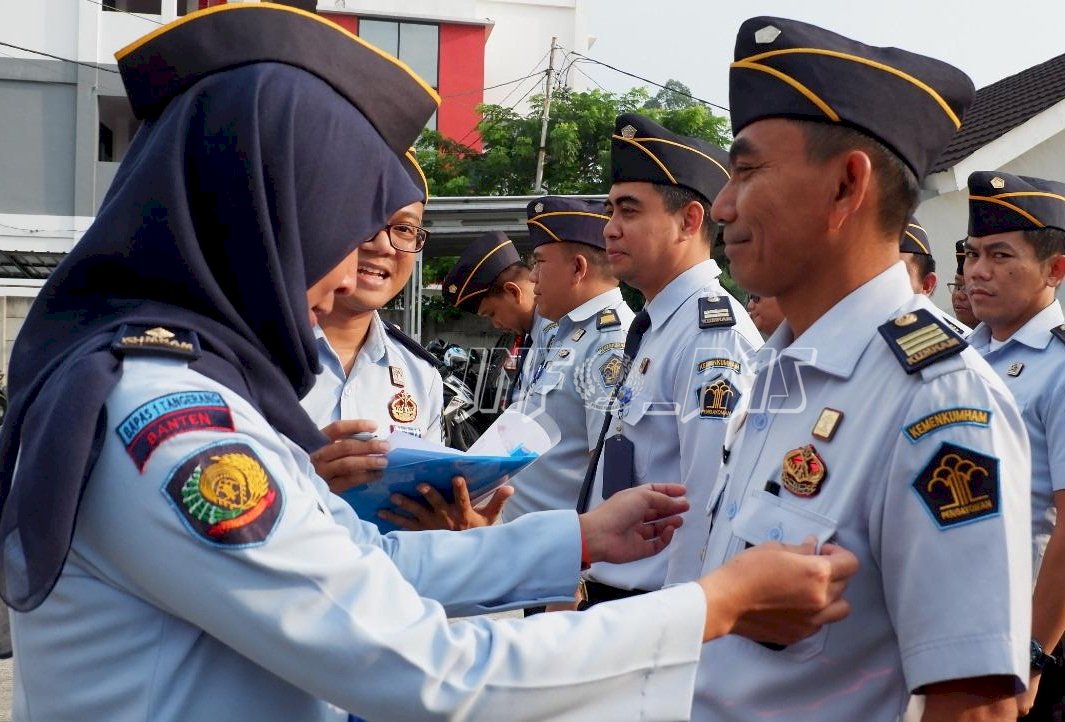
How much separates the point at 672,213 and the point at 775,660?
273cm

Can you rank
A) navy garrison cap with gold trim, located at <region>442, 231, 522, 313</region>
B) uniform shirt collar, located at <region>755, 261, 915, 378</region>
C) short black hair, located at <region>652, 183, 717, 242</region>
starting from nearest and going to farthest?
uniform shirt collar, located at <region>755, 261, 915, 378</region> → short black hair, located at <region>652, 183, 717, 242</region> → navy garrison cap with gold trim, located at <region>442, 231, 522, 313</region>

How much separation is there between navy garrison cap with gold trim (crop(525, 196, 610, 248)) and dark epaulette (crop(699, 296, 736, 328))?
6.05ft

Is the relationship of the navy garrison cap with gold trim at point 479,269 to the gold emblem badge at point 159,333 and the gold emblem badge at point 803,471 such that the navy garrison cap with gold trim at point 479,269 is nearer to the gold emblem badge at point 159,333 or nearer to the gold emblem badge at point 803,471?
the gold emblem badge at point 803,471

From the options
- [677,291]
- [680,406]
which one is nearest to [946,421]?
[680,406]

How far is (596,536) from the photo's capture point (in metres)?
2.34

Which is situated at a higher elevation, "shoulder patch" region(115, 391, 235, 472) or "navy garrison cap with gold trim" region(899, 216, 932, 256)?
"shoulder patch" region(115, 391, 235, 472)

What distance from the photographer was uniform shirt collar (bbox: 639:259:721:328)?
13.7 ft

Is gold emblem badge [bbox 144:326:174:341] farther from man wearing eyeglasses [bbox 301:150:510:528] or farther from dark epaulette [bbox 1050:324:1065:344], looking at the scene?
dark epaulette [bbox 1050:324:1065:344]

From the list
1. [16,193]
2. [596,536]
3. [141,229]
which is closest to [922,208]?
[596,536]

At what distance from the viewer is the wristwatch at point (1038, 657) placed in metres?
3.23

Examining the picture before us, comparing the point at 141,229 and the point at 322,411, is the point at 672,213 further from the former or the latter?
the point at 141,229

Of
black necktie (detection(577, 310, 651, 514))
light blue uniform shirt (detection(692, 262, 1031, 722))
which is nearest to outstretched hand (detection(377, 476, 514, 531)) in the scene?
light blue uniform shirt (detection(692, 262, 1031, 722))

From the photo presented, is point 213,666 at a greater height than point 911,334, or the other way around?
point 911,334

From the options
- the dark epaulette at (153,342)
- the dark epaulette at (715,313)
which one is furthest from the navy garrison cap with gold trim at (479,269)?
the dark epaulette at (153,342)
